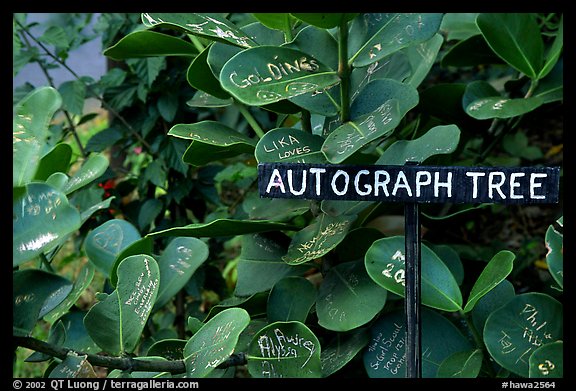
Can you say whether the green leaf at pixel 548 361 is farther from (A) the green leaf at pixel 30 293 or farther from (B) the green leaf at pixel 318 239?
(A) the green leaf at pixel 30 293

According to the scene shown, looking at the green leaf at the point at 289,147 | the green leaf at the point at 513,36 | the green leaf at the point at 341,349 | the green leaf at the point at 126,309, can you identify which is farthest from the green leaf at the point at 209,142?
the green leaf at the point at 513,36

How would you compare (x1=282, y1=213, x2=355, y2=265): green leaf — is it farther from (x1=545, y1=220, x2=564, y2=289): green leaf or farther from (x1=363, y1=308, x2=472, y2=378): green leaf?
(x1=545, y1=220, x2=564, y2=289): green leaf

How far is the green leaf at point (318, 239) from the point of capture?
0.98 metres

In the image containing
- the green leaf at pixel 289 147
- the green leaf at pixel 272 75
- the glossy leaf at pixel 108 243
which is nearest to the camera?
the green leaf at pixel 272 75

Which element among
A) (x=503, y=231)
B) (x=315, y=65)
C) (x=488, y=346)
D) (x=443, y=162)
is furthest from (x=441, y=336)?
(x=503, y=231)

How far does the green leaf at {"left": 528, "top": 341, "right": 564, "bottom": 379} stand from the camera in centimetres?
86

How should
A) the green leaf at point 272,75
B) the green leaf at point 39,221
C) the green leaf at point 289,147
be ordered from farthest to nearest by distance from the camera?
the green leaf at point 289,147, the green leaf at point 272,75, the green leaf at point 39,221

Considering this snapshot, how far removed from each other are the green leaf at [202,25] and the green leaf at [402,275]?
0.34 meters

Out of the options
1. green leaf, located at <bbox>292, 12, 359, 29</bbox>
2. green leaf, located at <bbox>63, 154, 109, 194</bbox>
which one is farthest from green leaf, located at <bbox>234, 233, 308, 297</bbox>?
green leaf, located at <bbox>292, 12, 359, 29</bbox>

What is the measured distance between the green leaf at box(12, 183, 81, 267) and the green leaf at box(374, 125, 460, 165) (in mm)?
444

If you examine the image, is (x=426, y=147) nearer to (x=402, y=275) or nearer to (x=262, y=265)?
(x=402, y=275)

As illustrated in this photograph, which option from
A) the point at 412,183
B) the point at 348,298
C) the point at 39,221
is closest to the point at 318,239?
the point at 348,298

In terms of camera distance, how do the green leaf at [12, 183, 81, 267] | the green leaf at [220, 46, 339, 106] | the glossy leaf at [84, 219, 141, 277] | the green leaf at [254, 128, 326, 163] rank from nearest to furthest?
the green leaf at [12, 183, 81, 267]
the green leaf at [220, 46, 339, 106]
the green leaf at [254, 128, 326, 163]
the glossy leaf at [84, 219, 141, 277]
